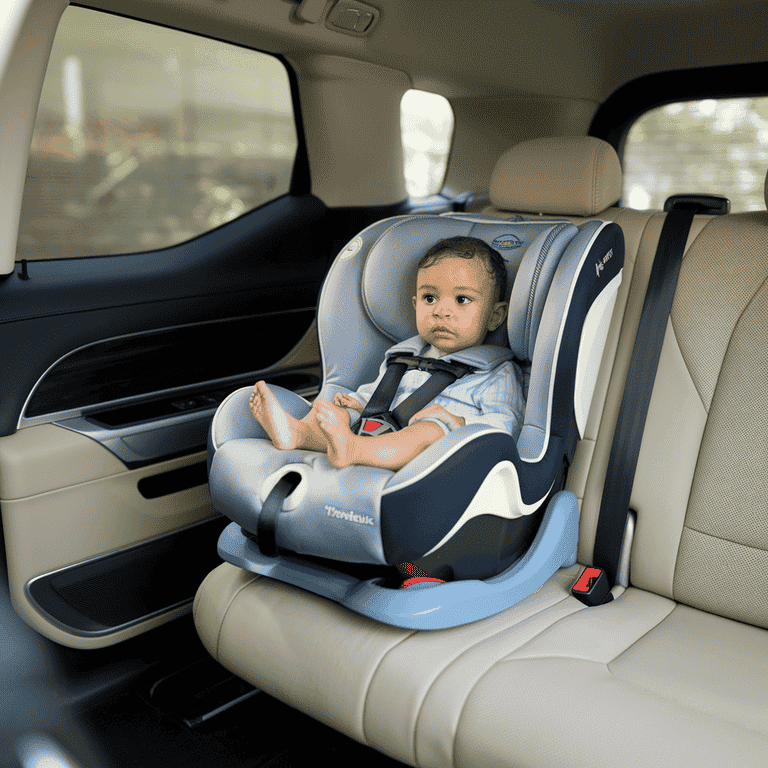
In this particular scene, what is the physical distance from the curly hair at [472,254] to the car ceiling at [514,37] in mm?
785

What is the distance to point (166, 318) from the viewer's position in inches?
77.0

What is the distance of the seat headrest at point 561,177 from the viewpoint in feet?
5.58

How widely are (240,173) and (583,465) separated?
1.33 metres

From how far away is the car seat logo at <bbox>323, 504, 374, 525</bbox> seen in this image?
115 centimetres

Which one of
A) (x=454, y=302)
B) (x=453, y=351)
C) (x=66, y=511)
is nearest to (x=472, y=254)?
(x=454, y=302)

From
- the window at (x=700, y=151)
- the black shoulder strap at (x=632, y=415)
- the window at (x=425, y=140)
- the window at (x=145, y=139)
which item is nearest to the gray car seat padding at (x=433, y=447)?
the black shoulder strap at (x=632, y=415)

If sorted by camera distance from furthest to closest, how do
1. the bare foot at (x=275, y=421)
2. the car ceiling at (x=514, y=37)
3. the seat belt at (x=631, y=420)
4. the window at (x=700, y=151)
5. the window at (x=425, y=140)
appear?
the window at (x=700, y=151) < the window at (x=425, y=140) < the car ceiling at (x=514, y=37) < the seat belt at (x=631, y=420) < the bare foot at (x=275, y=421)

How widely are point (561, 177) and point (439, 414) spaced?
0.69 meters

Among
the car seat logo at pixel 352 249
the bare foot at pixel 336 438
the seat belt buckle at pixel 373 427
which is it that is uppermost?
the car seat logo at pixel 352 249

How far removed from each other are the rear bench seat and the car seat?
68 mm

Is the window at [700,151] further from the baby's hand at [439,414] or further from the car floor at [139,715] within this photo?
the car floor at [139,715]

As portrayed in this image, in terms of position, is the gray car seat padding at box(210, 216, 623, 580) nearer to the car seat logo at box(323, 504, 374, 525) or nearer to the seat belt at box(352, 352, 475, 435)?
the car seat logo at box(323, 504, 374, 525)

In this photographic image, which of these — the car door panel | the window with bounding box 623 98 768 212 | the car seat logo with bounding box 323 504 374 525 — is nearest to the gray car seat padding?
the car seat logo with bounding box 323 504 374 525

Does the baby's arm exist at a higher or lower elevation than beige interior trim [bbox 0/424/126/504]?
higher
